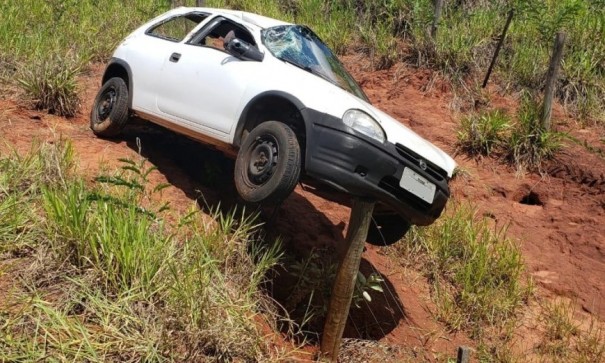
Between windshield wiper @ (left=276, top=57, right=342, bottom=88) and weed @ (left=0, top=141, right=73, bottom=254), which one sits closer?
weed @ (left=0, top=141, right=73, bottom=254)

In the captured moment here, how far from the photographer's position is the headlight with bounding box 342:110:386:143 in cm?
414

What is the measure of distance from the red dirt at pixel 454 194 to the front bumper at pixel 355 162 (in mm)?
1617

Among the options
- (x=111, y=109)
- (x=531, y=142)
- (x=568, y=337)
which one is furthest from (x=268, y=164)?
(x=531, y=142)

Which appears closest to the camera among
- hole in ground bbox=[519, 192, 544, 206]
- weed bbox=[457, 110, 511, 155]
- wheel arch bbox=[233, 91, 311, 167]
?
wheel arch bbox=[233, 91, 311, 167]

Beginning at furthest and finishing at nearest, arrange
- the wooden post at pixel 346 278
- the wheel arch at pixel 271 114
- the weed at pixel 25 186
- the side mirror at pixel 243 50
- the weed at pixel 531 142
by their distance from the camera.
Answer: the weed at pixel 531 142 < the side mirror at pixel 243 50 < the wheel arch at pixel 271 114 < the wooden post at pixel 346 278 < the weed at pixel 25 186

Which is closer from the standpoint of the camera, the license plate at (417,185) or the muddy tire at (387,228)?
the license plate at (417,185)

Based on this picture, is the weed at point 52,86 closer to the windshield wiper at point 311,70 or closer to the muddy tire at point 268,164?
the windshield wiper at point 311,70

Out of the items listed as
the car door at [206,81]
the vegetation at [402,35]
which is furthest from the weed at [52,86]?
the car door at [206,81]

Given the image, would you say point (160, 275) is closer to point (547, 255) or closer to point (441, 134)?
point (547, 255)

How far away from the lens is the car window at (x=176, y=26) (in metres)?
6.23

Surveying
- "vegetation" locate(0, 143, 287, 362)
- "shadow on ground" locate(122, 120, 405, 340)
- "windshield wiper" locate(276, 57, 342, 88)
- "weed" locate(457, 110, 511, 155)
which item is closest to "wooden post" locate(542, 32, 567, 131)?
"weed" locate(457, 110, 511, 155)

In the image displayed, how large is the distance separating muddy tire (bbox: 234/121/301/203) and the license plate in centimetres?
72

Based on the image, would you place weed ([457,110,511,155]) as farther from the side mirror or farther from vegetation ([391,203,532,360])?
the side mirror

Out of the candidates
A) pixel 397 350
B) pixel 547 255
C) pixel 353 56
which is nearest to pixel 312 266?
pixel 397 350
